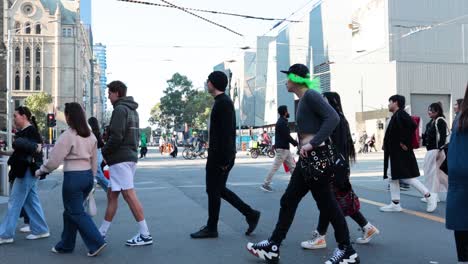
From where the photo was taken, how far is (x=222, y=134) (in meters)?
6.13

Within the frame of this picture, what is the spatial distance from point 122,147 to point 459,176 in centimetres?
346

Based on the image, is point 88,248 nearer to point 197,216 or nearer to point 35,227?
point 35,227

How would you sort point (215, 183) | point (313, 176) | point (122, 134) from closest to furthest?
point (313, 176)
point (122, 134)
point (215, 183)

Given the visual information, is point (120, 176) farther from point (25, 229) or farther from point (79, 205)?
point (25, 229)

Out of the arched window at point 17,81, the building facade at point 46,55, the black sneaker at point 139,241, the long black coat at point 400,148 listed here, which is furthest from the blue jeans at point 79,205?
the arched window at point 17,81

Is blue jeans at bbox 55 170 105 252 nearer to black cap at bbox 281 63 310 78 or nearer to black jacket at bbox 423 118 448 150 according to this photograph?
black cap at bbox 281 63 310 78

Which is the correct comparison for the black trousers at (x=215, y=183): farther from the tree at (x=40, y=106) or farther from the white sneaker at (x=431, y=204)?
the tree at (x=40, y=106)

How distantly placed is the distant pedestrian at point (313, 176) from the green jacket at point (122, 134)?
A: 169 centimetres

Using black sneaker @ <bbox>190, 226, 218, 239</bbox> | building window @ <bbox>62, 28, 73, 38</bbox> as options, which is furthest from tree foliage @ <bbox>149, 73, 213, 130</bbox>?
black sneaker @ <bbox>190, 226, 218, 239</bbox>

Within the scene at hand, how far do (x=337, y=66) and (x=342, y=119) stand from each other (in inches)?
1966

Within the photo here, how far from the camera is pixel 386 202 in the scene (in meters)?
9.66

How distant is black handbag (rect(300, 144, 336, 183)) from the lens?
4.86 m

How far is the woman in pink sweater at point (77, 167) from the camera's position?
533 centimetres

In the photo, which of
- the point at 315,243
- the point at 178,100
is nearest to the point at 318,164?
the point at 315,243
